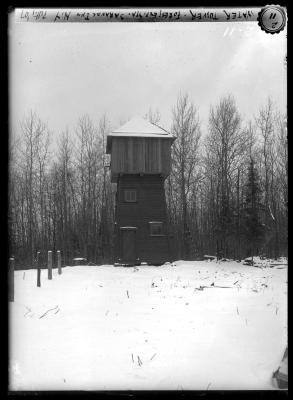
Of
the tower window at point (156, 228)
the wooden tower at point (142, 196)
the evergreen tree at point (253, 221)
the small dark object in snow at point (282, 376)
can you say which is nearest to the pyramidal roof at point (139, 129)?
the wooden tower at point (142, 196)

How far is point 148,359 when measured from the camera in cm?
552

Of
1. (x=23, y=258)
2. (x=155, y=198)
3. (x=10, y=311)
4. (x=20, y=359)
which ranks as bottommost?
(x=23, y=258)

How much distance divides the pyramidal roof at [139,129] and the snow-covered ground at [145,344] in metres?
19.4

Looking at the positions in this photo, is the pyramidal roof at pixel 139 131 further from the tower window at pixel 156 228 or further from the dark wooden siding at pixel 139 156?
the tower window at pixel 156 228

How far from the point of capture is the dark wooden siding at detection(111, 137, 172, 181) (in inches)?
1081

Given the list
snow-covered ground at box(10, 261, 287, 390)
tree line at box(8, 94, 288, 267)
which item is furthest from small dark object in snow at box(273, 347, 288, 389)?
tree line at box(8, 94, 288, 267)

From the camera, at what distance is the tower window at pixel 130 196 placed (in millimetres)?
28438

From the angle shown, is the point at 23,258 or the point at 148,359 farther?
the point at 23,258

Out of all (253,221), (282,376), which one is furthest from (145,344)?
(253,221)

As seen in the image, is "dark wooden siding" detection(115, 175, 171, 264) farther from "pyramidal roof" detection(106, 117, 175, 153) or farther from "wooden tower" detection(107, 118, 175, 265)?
"pyramidal roof" detection(106, 117, 175, 153)

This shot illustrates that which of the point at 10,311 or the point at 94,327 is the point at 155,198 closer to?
the point at 94,327

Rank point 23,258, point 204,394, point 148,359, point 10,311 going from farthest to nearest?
point 23,258 → point 148,359 → point 10,311 → point 204,394
